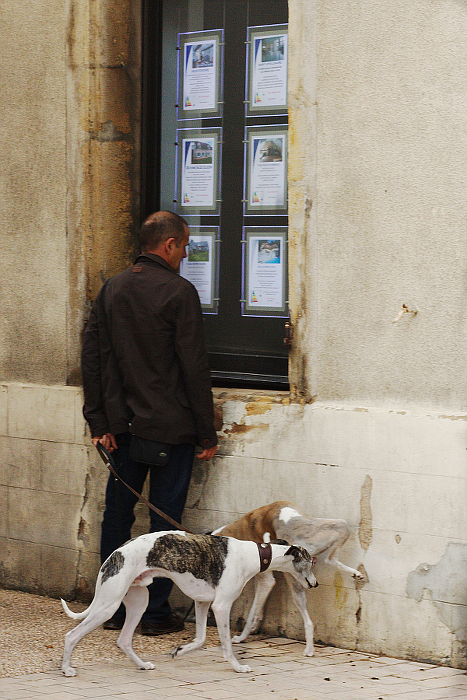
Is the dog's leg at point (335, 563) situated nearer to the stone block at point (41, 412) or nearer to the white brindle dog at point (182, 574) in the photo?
the white brindle dog at point (182, 574)

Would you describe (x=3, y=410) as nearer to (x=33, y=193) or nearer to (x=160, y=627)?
(x=33, y=193)

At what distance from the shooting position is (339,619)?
16.9ft

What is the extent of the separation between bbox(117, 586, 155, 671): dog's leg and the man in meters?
0.65

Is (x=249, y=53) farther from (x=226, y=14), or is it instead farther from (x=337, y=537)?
(x=337, y=537)

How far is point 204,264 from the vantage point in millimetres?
6176

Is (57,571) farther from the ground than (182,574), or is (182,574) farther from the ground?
(182,574)

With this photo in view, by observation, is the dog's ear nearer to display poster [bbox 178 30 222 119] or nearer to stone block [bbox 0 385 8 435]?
stone block [bbox 0 385 8 435]

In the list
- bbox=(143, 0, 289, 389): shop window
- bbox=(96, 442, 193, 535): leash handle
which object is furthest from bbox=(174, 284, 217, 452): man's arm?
bbox=(143, 0, 289, 389): shop window

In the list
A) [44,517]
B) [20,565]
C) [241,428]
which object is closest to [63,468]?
Answer: [44,517]

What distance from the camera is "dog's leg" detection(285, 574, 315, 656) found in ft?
16.3

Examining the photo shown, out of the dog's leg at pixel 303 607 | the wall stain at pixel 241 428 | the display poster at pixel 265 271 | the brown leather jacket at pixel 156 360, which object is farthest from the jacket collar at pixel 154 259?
the dog's leg at pixel 303 607

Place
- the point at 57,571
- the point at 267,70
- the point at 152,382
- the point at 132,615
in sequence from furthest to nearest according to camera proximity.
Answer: the point at 57,571, the point at 267,70, the point at 152,382, the point at 132,615

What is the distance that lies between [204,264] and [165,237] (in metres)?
0.67

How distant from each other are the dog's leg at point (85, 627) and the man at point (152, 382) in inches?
32.8
